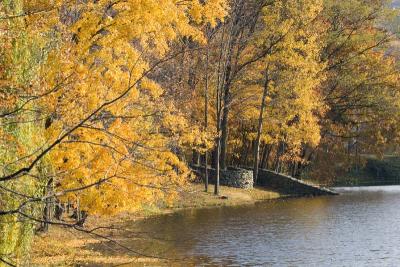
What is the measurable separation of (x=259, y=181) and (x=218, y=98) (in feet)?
33.5

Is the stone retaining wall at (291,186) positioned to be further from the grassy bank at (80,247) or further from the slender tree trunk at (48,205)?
the slender tree trunk at (48,205)

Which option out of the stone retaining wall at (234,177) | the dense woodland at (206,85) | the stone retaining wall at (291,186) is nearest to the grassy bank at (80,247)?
the dense woodland at (206,85)

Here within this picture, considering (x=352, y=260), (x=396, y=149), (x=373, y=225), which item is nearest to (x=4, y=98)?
(x=352, y=260)

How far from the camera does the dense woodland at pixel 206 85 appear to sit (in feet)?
52.2

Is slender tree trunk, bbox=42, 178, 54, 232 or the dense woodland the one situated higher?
the dense woodland

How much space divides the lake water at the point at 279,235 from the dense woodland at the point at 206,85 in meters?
1.99

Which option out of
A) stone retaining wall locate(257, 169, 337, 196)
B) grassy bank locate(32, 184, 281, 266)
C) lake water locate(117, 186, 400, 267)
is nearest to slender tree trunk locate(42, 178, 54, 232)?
grassy bank locate(32, 184, 281, 266)

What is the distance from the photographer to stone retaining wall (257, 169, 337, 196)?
48.2 metres

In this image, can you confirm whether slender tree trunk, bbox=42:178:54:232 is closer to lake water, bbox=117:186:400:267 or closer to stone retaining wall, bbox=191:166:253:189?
lake water, bbox=117:186:400:267

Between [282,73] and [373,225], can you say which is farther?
[282,73]

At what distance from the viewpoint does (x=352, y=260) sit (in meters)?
20.8

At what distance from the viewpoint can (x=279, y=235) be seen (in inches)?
1030

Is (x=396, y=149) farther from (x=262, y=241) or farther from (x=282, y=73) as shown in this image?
(x=262, y=241)

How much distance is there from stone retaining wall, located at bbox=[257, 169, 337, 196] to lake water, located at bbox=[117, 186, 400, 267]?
891cm
